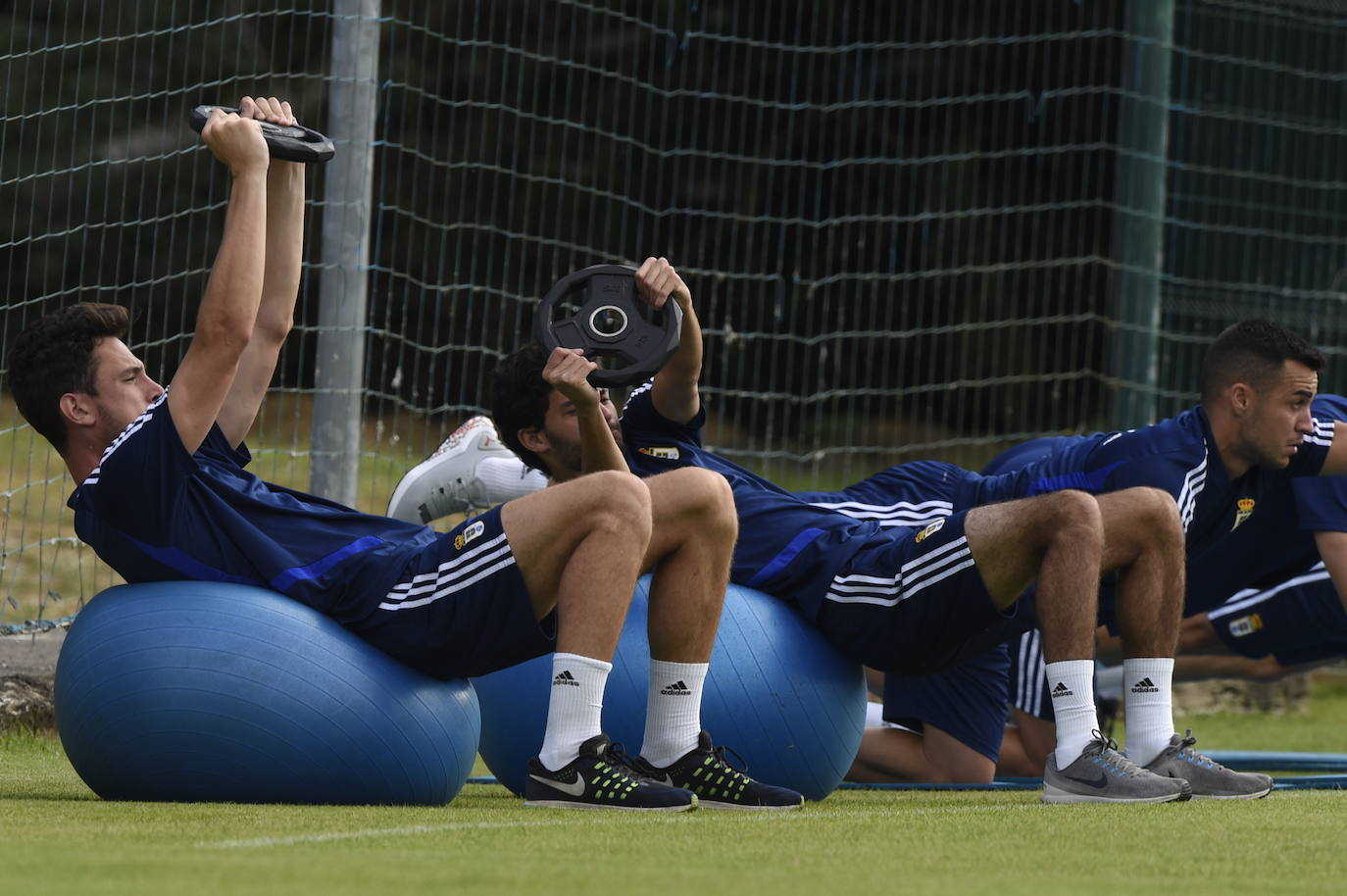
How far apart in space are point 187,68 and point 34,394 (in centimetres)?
356

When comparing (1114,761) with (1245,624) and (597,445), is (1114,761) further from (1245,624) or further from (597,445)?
(1245,624)

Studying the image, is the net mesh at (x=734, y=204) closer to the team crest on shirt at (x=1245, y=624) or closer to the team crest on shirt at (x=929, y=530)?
the team crest on shirt at (x=1245, y=624)

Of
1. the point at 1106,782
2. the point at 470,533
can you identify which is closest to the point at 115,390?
the point at 470,533

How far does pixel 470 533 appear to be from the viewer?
4473 millimetres

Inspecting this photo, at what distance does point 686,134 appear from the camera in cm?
1195

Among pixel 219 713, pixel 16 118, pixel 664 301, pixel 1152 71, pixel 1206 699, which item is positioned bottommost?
pixel 1206 699

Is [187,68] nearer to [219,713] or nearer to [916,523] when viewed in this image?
[916,523]

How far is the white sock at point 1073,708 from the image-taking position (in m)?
4.75

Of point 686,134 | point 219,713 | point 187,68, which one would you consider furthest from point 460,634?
point 686,134

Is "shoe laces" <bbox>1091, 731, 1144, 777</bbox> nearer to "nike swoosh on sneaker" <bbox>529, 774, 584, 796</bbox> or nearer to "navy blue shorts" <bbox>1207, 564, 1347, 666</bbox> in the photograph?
"nike swoosh on sneaker" <bbox>529, 774, 584, 796</bbox>

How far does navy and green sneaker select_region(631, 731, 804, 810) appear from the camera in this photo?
4488 mm

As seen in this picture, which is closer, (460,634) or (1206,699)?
(460,634)

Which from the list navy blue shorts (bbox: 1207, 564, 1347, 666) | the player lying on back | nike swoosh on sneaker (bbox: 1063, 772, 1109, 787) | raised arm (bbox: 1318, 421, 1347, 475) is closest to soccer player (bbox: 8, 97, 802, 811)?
nike swoosh on sneaker (bbox: 1063, 772, 1109, 787)

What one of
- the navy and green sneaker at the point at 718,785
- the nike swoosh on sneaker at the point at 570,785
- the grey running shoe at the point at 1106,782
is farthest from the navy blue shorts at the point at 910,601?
the nike swoosh on sneaker at the point at 570,785
